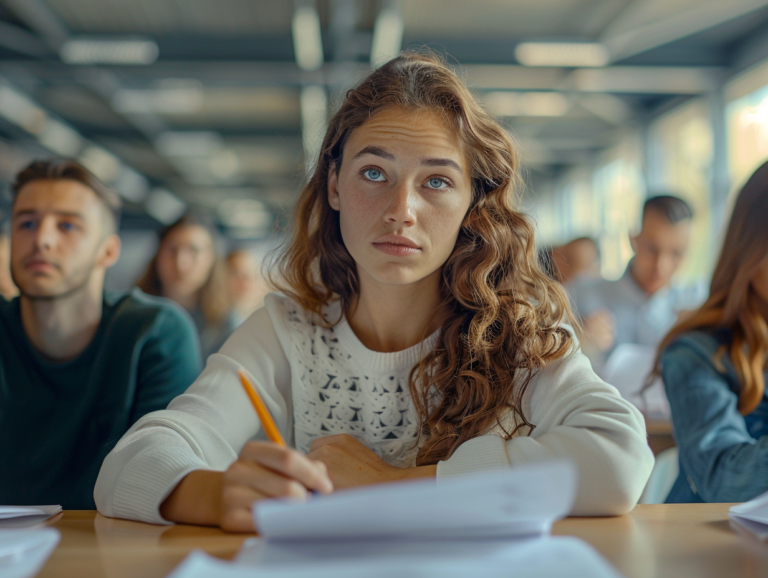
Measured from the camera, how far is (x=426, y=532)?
570mm

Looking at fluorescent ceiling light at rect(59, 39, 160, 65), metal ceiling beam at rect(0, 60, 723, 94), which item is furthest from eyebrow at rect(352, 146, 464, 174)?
fluorescent ceiling light at rect(59, 39, 160, 65)

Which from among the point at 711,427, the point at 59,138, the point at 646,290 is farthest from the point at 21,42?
the point at 711,427

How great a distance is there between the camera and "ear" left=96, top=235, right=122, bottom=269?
64.8 inches

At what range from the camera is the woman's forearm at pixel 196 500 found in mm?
770

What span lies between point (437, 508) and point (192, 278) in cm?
335

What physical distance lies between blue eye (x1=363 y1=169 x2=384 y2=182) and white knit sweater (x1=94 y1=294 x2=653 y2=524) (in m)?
0.30

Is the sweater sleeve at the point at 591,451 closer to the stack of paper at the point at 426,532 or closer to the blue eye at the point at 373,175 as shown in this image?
the stack of paper at the point at 426,532

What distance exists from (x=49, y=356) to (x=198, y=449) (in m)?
0.77

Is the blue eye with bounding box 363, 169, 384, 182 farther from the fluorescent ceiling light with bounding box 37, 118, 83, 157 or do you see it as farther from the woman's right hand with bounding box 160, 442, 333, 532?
the fluorescent ceiling light with bounding box 37, 118, 83, 157

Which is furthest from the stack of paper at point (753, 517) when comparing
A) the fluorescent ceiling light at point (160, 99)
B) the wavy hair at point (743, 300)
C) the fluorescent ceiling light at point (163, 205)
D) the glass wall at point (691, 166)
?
the fluorescent ceiling light at point (163, 205)

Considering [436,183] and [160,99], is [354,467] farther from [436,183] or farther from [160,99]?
[160,99]

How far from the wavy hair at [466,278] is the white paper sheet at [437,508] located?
0.52 meters

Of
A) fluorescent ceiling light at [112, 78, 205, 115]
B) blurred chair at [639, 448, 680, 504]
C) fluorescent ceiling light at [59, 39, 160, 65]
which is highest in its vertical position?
fluorescent ceiling light at [112, 78, 205, 115]

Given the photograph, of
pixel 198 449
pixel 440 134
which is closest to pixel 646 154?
pixel 440 134
